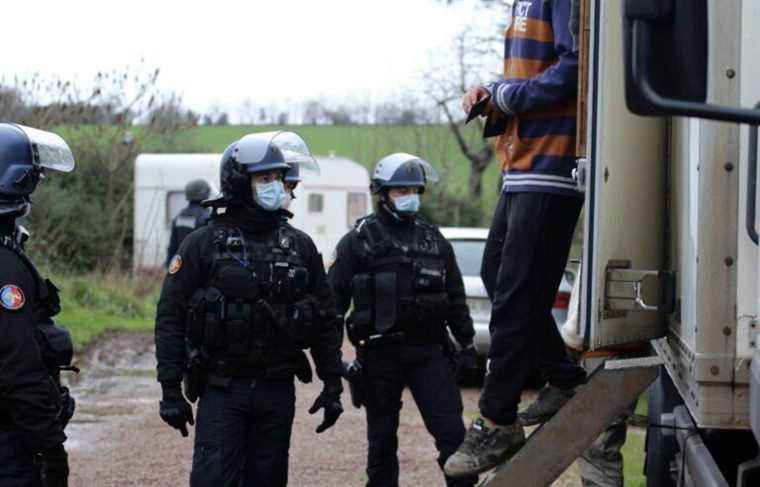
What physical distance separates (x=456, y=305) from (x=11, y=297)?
361 cm

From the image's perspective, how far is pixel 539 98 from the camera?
15.5ft

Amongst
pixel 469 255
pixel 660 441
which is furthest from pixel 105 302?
pixel 660 441

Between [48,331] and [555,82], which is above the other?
[555,82]

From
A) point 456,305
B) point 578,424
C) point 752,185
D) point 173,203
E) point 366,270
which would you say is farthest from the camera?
point 173,203

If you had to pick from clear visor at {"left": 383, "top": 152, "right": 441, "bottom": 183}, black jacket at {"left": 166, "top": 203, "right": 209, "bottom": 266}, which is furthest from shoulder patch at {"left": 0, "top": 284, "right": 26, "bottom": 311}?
black jacket at {"left": 166, "top": 203, "right": 209, "bottom": 266}

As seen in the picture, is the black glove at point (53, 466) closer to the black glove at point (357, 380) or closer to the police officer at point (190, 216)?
the black glove at point (357, 380)

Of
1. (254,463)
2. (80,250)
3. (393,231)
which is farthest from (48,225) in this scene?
(254,463)

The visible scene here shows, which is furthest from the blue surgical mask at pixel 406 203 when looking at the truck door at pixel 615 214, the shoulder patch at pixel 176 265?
the truck door at pixel 615 214

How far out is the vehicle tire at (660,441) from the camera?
20.4 ft

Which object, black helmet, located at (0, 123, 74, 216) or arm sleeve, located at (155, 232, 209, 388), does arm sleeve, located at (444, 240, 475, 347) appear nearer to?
arm sleeve, located at (155, 232, 209, 388)

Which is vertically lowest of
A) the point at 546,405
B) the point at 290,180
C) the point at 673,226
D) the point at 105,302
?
the point at 105,302

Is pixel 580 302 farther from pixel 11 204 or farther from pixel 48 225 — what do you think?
pixel 48 225

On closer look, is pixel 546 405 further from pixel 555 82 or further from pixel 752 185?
pixel 752 185

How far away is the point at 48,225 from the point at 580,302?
714 inches
